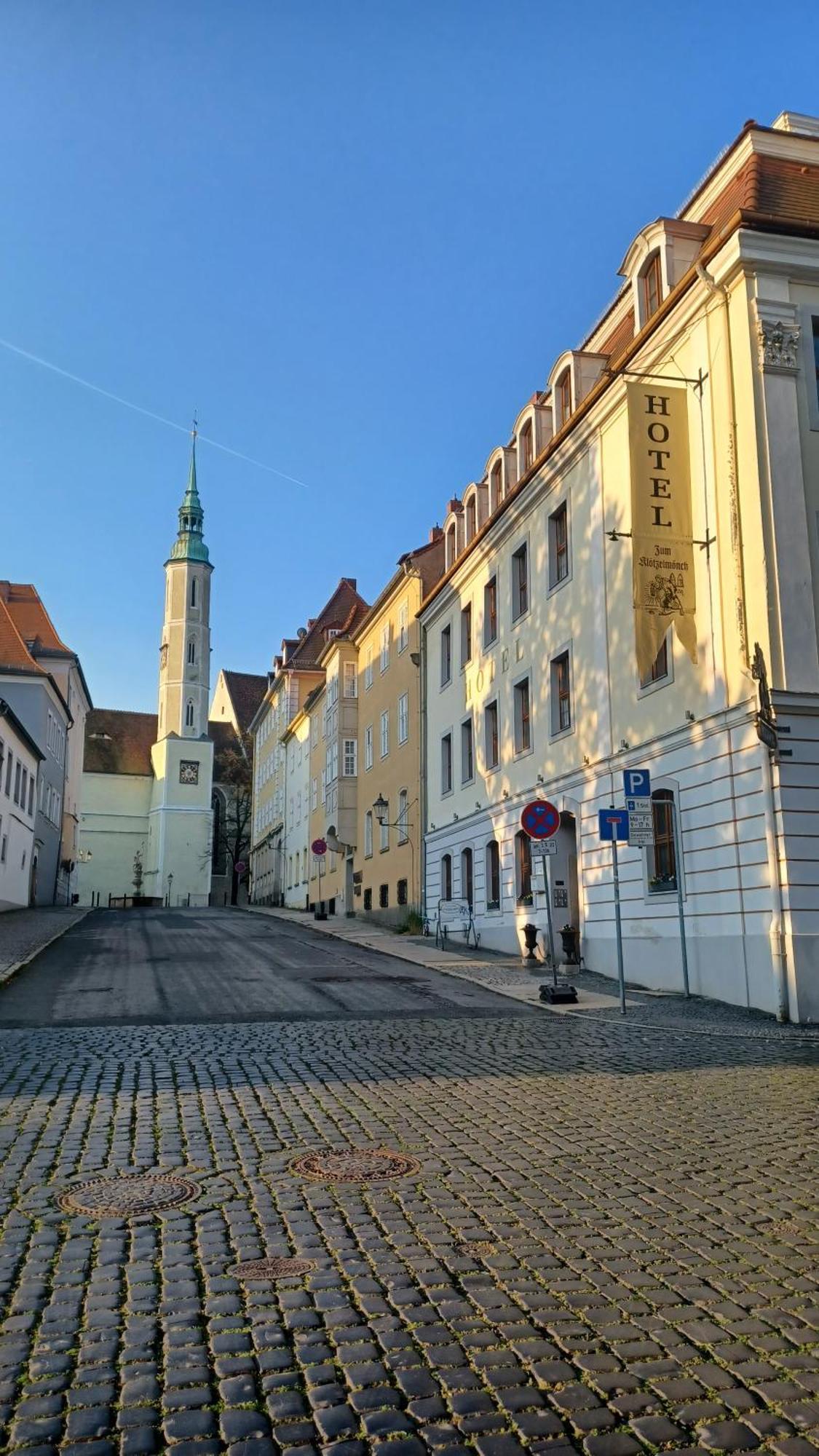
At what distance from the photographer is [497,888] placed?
96.2 ft

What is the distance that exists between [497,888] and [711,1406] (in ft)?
84.2

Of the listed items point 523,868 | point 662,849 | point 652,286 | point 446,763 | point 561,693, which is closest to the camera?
point 662,849

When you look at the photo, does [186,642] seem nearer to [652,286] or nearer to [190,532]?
[190,532]

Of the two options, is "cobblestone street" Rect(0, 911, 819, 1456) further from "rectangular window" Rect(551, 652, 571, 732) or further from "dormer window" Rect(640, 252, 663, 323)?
"dormer window" Rect(640, 252, 663, 323)

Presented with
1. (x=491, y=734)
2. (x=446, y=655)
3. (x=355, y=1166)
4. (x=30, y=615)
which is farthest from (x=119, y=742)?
(x=355, y=1166)

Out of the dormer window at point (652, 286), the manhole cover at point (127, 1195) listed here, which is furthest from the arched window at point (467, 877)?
the manhole cover at point (127, 1195)

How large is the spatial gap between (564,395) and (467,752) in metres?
10.8

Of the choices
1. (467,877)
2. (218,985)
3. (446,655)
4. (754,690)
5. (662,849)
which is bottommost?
(218,985)

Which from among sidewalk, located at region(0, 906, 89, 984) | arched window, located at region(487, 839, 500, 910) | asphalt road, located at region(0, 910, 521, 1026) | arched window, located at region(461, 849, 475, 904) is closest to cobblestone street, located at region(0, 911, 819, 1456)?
asphalt road, located at region(0, 910, 521, 1026)

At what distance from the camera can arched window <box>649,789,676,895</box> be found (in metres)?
19.3

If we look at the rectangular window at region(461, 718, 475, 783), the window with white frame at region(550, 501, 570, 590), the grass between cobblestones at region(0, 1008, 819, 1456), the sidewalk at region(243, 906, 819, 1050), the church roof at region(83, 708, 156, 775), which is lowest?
the grass between cobblestones at region(0, 1008, 819, 1456)

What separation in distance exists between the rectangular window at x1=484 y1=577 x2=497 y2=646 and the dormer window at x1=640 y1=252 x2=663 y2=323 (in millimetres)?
9802

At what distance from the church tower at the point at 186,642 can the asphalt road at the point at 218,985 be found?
6968cm

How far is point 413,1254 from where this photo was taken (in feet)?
17.4
